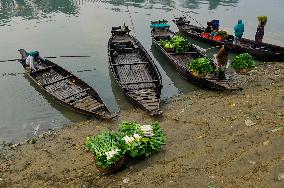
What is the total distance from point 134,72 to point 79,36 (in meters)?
11.1

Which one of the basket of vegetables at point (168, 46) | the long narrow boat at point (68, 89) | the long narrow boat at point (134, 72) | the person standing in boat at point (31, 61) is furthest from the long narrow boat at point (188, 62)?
the person standing in boat at point (31, 61)

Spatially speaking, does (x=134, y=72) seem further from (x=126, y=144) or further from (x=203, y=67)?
(x=126, y=144)

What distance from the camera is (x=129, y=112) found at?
15836mm

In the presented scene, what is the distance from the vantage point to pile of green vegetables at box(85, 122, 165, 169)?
10.5m

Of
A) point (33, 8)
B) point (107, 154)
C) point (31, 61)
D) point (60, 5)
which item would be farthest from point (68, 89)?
point (60, 5)

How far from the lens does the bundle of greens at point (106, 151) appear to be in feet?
34.3

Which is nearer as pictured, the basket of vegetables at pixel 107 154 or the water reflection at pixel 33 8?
the basket of vegetables at pixel 107 154

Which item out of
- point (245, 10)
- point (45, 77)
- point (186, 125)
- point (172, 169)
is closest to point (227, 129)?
point (186, 125)

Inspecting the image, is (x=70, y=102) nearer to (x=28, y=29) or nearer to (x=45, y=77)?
(x=45, y=77)

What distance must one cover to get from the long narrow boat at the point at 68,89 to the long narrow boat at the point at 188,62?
5.50 metres

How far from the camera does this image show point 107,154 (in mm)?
10453

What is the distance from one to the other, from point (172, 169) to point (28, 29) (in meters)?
24.4

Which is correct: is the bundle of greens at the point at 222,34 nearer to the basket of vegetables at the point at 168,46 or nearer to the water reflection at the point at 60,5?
the basket of vegetables at the point at 168,46

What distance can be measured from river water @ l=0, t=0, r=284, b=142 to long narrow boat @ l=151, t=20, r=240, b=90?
0.82 m
